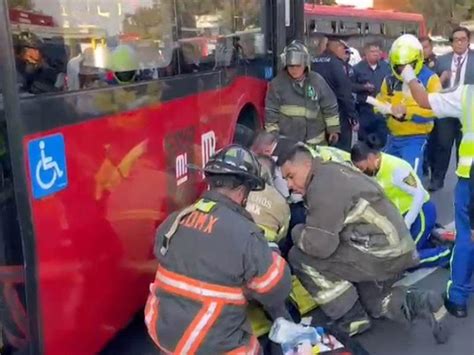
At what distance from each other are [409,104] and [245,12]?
1.58m

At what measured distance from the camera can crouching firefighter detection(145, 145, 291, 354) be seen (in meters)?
2.93

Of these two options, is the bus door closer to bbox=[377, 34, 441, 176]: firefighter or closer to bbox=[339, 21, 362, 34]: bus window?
bbox=[377, 34, 441, 176]: firefighter

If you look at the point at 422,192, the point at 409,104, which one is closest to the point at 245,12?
the point at 409,104

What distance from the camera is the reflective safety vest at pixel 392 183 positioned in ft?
16.6

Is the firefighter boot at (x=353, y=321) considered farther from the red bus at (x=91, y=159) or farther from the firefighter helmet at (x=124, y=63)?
the firefighter helmet at (x=124, y=63)

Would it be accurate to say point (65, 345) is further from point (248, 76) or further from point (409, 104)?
point (409, 104)

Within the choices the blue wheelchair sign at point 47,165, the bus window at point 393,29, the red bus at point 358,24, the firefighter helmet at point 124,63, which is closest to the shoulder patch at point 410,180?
the firefighter helmet at point 124,63

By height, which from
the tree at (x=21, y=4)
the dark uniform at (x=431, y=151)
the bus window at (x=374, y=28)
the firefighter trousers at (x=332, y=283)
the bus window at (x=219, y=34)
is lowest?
the dark uniform at (x=431, y=151)

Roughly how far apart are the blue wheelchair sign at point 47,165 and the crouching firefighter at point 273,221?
1.38m

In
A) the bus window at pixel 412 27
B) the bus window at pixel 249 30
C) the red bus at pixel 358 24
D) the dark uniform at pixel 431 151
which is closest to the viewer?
the bus window at pixel 249 30

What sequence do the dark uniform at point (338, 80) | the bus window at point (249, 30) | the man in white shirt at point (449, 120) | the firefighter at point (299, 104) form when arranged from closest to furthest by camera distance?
the bus window at point (249, 30) < the firefighter at point (299, 104) < the dark uniform at point (338, 80) < the man in white shirt at point (449, 120)

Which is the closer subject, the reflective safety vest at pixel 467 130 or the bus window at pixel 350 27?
the reflective safety vest at pixel 467 130

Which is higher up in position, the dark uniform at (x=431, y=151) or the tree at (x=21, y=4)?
the tree at (x=21, y=4)

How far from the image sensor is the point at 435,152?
782 cm
